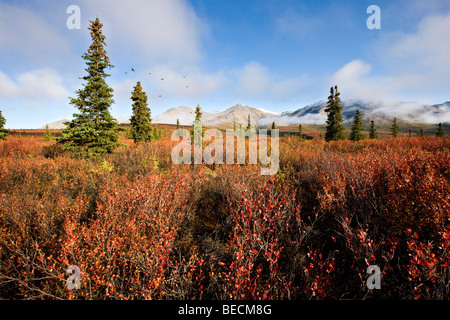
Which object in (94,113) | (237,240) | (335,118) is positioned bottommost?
(237,240)

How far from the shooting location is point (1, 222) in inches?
163

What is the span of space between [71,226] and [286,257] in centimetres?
378

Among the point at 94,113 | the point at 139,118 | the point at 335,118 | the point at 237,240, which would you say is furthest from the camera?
the point at 335,118

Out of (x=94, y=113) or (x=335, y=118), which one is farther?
(x=335, y=118)

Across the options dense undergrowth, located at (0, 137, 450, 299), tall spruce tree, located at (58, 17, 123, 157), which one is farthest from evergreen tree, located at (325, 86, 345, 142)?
tall spruce tree, located at (58, 17, 123, 157)

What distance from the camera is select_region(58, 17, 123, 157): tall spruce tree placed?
1083 centimetres

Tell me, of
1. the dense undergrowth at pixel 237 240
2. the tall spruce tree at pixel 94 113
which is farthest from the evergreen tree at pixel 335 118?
the tall spruce tree at pixel 94 113

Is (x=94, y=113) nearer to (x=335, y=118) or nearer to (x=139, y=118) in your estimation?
(x=139, y=118)

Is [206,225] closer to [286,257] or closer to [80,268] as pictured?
[286,257]

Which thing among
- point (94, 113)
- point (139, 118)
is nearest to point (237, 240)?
point (94, 113)

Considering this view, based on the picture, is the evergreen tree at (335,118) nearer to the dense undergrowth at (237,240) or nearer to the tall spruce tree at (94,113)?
the dense undergrowth at (237,240)

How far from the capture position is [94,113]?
11.3m
